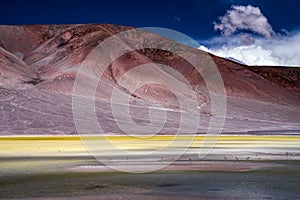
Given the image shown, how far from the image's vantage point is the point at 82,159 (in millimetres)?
31703

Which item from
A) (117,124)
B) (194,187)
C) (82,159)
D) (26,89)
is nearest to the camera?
(194,187)

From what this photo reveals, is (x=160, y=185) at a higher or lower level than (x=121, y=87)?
lower

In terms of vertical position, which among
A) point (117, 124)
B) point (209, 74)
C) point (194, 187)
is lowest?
point (194, 187)

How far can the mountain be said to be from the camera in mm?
106812

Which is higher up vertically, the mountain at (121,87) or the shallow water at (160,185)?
the mountain at (121,87)

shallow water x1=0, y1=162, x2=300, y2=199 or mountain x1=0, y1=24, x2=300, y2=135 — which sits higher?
mountain x1=0, y1=24, x2=300, y2=135

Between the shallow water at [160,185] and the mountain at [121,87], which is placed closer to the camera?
the shallow water at [160,185]

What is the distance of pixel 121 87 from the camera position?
14988 centimetres

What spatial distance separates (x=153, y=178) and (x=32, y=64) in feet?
489

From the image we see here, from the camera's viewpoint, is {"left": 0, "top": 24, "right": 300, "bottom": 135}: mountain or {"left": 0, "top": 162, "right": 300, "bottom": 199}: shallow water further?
{"left": 0, "top": 24, "right": 300, "bottom": 135}: mountain

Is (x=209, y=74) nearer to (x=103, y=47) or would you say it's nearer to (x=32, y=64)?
(x=103, y=47)

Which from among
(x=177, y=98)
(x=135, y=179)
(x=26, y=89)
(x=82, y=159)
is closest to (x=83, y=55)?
(x=177, y=98)

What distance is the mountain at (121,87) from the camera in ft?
350

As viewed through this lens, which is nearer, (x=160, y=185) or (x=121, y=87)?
(x=160, y=185)
